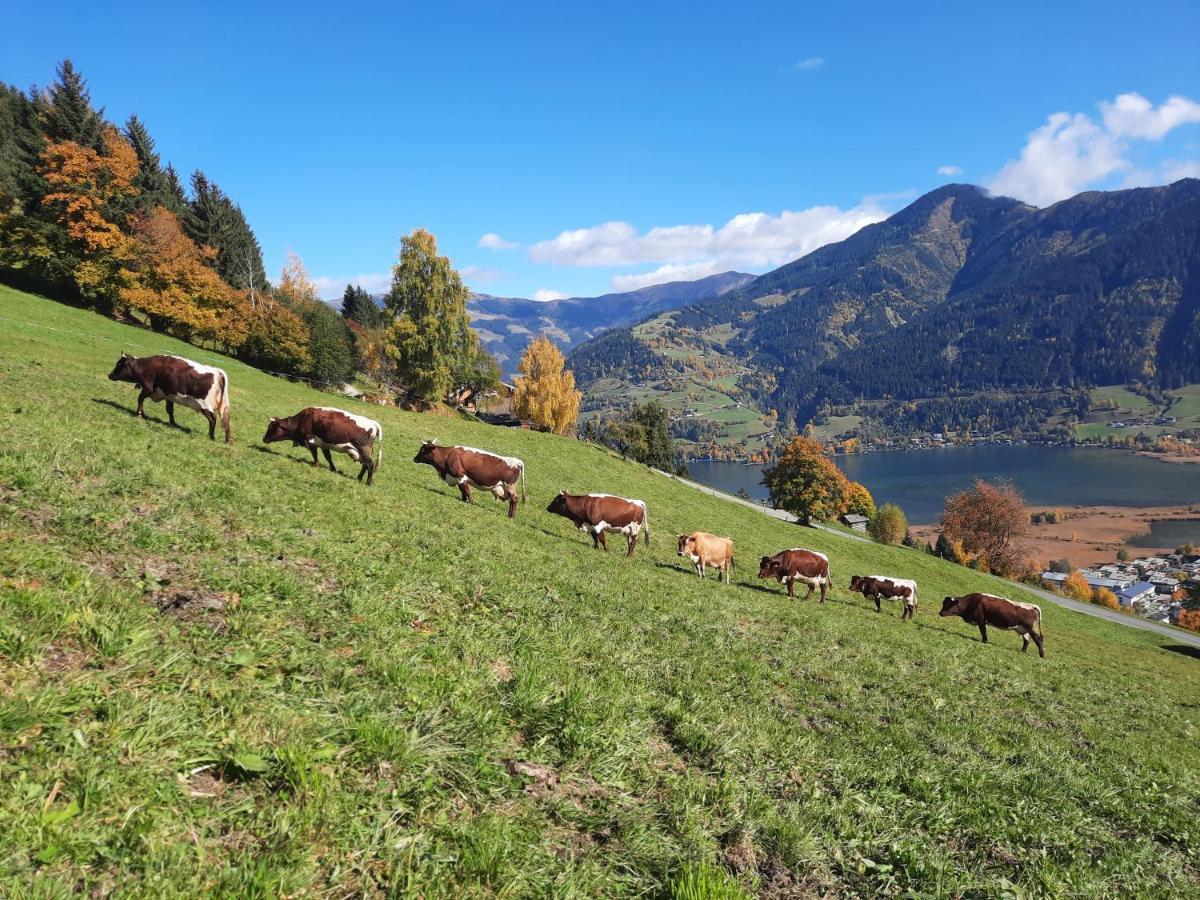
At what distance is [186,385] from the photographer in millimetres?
17422

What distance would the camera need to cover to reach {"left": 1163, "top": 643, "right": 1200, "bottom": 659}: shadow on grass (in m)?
36.9

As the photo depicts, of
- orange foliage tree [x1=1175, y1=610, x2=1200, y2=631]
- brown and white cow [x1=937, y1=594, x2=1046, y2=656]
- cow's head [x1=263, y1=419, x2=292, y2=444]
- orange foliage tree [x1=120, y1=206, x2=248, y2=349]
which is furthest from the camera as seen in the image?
orange foliage tree [x1=1175, y1=610, x2=1200, y2=631]

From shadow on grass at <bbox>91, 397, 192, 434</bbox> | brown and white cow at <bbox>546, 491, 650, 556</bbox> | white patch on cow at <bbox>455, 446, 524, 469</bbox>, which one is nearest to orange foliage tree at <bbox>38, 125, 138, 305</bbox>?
shadow on grass at <bbox>91, 397, 192, 434</bbox>

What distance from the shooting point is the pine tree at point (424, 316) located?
52906 mm

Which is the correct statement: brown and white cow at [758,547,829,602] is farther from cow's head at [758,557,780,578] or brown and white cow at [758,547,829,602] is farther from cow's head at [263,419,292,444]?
cow's head at [263,419,292,444]

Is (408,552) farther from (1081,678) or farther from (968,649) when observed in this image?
(1081,678)

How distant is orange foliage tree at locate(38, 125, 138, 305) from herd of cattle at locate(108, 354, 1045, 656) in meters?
33.6

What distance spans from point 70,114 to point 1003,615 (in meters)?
73.9

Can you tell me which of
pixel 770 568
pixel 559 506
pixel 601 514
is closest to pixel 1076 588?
pixel 770 568

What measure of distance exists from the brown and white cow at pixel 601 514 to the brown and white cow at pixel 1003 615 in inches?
567

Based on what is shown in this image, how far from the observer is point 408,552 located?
10.8 meters

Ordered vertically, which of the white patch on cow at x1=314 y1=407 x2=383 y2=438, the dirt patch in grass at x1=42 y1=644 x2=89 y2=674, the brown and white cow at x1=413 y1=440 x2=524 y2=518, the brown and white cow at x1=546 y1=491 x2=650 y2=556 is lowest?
the brown and white cow at x1=546 y1=491 x2=650 y2=556

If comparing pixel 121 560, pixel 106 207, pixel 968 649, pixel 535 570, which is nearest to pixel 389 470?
pixel 535 570

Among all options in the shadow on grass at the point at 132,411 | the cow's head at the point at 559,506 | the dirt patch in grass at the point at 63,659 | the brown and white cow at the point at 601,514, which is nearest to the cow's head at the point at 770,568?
the brown and white cow at the point at 601,514
